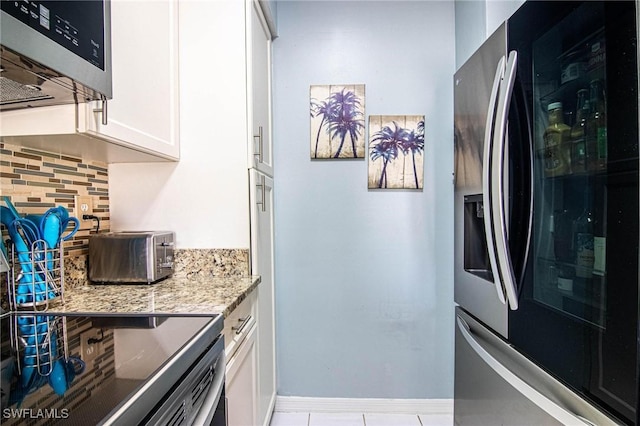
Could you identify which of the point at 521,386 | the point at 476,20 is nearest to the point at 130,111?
the point at 521,386

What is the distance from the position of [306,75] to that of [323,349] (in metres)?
1.61

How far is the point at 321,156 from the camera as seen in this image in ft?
6.64

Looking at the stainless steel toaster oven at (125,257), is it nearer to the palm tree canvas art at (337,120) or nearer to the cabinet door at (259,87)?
the cabinet door at (259,87)

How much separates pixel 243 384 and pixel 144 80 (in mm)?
1155

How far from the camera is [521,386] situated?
0.99 metres

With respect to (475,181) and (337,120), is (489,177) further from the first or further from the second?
(337,120)

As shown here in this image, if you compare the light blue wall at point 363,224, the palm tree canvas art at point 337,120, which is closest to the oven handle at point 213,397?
the light blue wall at point 363,224

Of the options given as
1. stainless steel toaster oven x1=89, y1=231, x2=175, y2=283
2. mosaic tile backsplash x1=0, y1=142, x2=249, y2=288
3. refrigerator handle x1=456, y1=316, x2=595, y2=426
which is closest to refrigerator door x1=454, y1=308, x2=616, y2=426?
refrigerator handle x1=456, y1=316, x2=595, y2=426

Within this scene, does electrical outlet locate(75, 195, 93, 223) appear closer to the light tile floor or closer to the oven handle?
the oven handle

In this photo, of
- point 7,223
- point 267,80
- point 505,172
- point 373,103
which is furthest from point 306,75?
point 7,223

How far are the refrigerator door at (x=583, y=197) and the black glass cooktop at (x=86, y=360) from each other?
2.88 feet

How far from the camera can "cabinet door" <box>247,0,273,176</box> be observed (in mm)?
1488

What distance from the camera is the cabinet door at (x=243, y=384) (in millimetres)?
1165

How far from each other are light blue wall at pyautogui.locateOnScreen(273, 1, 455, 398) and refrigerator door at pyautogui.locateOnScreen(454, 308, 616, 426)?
0.50 meters
